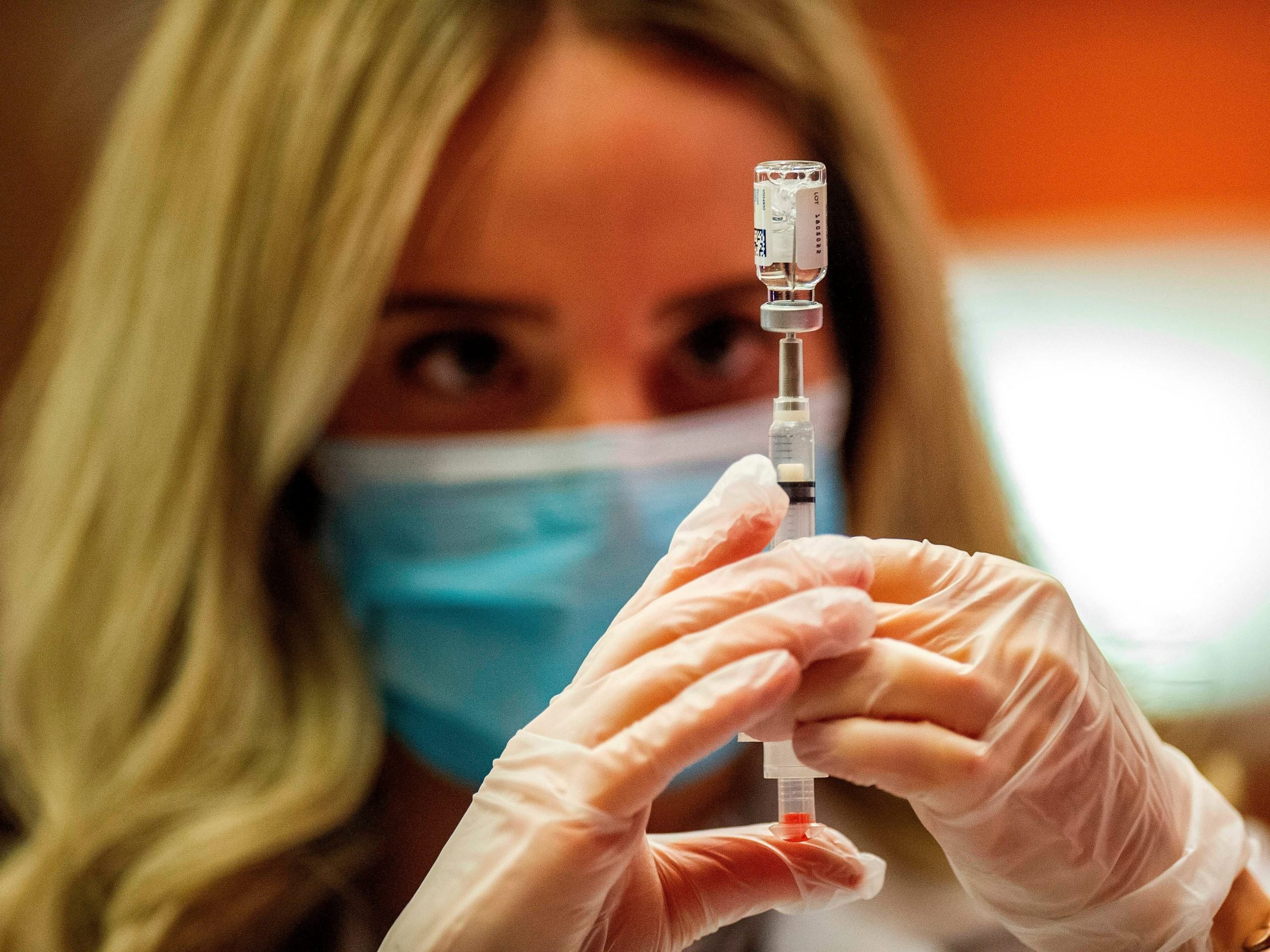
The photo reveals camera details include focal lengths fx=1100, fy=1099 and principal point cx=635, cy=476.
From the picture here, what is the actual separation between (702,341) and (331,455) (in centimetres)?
46

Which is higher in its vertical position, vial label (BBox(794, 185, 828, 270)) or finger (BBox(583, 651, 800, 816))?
vial label (BBox(794, 185, 828, 270))

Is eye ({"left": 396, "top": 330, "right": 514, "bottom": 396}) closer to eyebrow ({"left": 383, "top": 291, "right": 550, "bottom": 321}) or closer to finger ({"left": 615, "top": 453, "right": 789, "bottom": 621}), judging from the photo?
eyebrow ({"left": 383, "top": 291, "right": 550, "bottom": 321})

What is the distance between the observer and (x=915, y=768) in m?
0.74

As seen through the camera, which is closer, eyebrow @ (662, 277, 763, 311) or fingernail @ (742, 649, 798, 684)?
fingernail @ (742, 649, 798, 684)

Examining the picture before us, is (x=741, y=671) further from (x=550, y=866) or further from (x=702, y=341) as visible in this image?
(x=702, y=341)

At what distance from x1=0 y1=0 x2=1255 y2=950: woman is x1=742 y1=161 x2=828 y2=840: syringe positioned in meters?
0.46

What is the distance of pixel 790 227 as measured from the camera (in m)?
0.77

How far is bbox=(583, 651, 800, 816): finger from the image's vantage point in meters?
0.71

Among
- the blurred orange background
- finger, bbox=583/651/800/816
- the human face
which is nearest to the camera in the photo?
finger, bbox=583/651/800/816

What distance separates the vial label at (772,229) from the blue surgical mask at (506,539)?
0.50 metres

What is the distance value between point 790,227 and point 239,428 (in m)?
0.77

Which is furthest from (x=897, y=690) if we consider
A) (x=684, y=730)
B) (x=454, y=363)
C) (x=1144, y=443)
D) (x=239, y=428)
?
(x=1144, y=443)

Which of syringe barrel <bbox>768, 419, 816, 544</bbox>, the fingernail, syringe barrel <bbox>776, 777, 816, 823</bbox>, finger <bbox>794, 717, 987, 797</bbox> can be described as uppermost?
syringe barrel <bbox>768, 419, 816, 544</bbox>

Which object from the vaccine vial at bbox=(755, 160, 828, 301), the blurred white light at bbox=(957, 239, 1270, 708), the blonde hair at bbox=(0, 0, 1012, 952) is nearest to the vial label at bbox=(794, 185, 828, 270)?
the vaccine vial at bbox=(755, 160, 828, 301)
